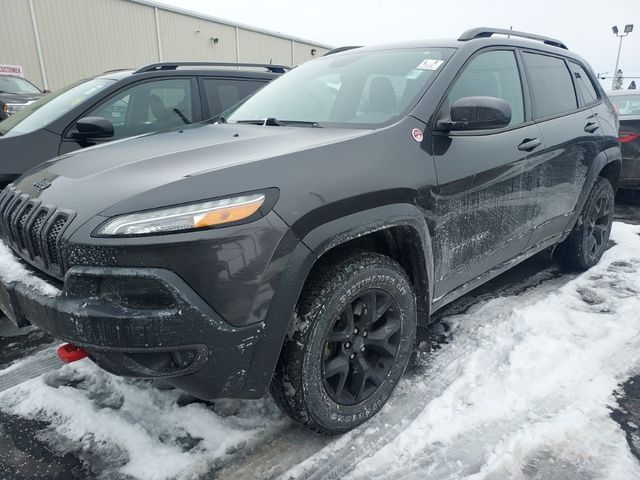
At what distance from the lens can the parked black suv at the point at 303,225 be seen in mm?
1512

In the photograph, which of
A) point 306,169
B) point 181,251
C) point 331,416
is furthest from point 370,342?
point 181,251

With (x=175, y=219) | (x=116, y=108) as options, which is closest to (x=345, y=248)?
(x=175, y=219)

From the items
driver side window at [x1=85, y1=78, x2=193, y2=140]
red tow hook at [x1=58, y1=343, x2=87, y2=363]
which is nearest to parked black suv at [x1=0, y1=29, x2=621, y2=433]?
red tow hook at [x1=58, y1=343, x2=87, y2=363]

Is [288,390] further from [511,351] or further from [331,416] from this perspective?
[511,351]

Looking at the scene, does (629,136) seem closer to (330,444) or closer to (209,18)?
(330,444)

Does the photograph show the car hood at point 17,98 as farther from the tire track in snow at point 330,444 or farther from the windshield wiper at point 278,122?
the tire track in snow at point 330,444

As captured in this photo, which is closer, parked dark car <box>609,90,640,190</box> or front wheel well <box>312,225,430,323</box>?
front wheel well <box>312,225,430,323</box>

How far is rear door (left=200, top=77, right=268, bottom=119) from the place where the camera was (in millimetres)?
4504

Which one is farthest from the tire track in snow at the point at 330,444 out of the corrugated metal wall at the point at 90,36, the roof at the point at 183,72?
the corrugated metal wall at the point at 90,36

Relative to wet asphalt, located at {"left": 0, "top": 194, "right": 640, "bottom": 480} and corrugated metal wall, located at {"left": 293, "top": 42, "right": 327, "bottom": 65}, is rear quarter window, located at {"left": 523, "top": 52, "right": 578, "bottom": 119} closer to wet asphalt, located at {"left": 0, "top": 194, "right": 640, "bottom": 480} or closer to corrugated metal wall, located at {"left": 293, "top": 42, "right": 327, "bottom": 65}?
wet asphalt, located at {"left": 0, "top": 194, "right": 640, "bottom": 480}

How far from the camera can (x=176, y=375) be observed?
1.58 metres

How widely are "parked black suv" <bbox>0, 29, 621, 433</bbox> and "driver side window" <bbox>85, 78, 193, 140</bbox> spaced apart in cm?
143

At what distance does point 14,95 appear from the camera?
8.74 m

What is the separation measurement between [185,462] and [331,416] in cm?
62
